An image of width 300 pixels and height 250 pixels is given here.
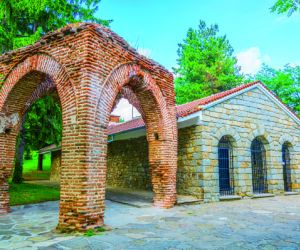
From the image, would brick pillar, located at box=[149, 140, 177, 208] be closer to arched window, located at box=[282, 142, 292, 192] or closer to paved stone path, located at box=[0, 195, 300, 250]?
paved stone path, located at box=[0, 195, 300, 250]

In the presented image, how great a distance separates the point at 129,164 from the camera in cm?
1332

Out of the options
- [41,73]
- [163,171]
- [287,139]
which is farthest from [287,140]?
[41,73]

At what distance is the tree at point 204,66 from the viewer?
79.3 ft

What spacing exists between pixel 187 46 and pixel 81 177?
24.6 m

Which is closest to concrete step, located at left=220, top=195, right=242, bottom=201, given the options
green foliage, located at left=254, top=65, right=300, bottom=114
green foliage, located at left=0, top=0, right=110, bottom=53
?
green foliage, located at left=0, top=0, right=110, bottom=53

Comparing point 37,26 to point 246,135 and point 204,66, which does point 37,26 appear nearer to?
point 246,135

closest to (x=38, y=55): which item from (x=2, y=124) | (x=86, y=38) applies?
(x=86, y=38)

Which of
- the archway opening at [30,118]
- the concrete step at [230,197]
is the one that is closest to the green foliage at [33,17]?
the archway opening at [30,118]

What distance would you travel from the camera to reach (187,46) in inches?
1075

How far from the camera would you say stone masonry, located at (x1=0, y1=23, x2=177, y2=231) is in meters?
5.11

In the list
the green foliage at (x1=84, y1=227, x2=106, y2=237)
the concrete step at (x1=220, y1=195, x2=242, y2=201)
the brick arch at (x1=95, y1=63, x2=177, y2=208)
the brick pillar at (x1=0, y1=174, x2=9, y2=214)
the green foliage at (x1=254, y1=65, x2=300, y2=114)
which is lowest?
the concrete step at (x1=220, y1=195, x2=242, y2=201)

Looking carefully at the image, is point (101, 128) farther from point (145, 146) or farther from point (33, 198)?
point (145, 146)

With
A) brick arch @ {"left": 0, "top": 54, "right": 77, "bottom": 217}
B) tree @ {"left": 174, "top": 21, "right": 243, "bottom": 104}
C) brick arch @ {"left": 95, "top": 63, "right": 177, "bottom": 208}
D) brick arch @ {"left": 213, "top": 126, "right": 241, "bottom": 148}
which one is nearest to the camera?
brick arch @ {"left": 0, "top": 54, "right": 77, "bottom": 217}

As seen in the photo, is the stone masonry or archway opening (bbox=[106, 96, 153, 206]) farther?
archway opening (bbox=[106, 96, 153, 206])
